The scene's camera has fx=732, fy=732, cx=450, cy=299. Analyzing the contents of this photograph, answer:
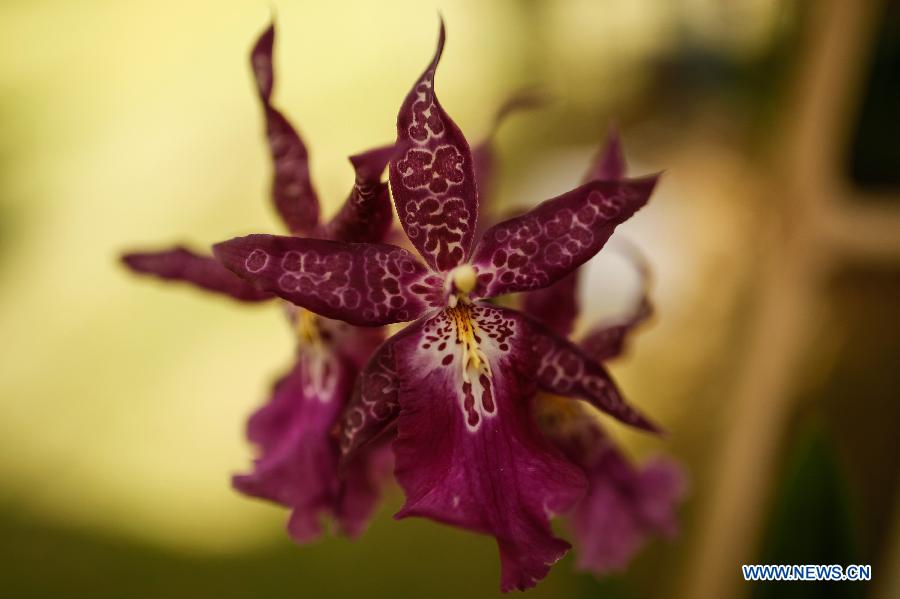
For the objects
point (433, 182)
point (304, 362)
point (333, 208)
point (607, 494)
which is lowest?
point (607, 494)

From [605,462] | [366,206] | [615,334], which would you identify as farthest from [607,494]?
[366,206]

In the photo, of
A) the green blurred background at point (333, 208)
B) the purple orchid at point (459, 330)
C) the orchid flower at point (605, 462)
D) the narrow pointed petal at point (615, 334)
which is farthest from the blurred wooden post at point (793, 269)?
the purple orchid at point (459, 330)

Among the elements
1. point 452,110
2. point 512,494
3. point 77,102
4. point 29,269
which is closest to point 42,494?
point 29,269

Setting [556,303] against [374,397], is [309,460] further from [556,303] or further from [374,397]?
[556,303]

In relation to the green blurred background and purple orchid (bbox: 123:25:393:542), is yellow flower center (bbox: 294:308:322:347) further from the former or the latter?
the green blurred background

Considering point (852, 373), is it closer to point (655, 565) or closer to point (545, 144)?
point (655, 565)
